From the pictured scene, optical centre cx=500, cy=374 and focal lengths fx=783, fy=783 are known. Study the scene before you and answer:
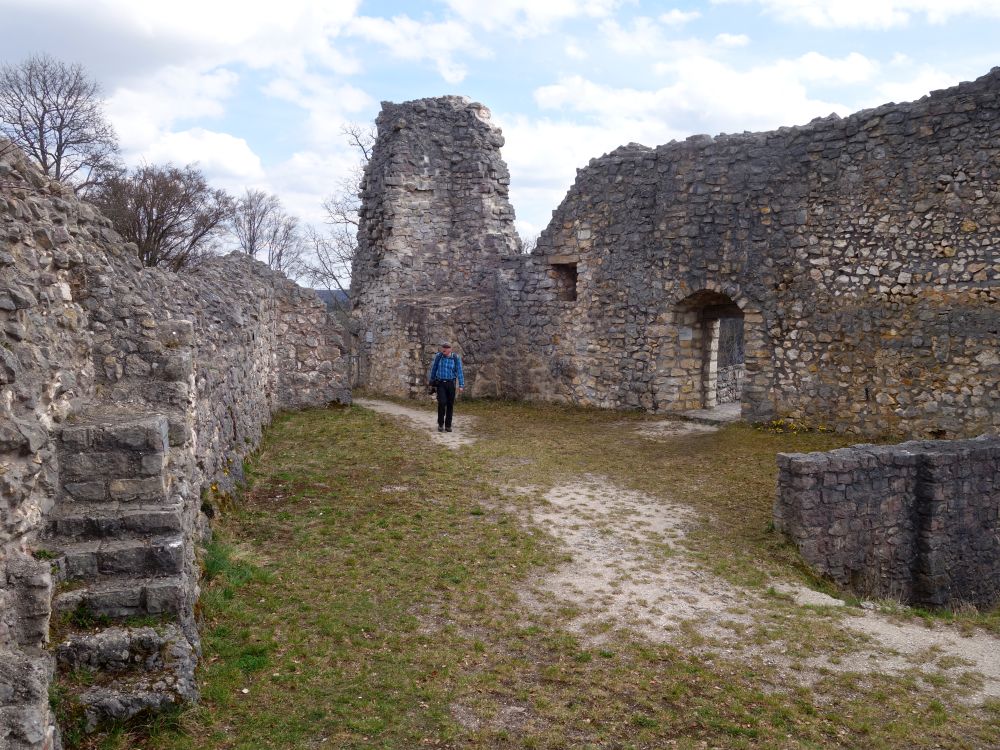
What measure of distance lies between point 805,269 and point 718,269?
145 cm

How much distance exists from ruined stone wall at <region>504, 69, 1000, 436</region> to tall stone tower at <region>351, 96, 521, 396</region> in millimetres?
1292

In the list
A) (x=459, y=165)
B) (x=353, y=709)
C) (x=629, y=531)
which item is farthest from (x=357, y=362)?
(x=353, y=709)

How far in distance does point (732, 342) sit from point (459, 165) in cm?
1933

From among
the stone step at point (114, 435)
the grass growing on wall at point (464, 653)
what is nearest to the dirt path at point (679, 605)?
the grass growing on wall at point (464, 653)

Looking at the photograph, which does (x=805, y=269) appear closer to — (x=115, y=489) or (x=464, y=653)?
(x=464, y=653)

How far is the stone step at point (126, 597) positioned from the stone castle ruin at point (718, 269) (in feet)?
34.3

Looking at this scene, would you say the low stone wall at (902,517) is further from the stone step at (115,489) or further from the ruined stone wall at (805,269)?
the stone step at (115,489)

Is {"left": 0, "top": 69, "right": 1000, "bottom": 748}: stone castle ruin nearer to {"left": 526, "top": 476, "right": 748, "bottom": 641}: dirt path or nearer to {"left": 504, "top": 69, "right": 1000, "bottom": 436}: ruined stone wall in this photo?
{"left": 504, "top": 69, "right": 1000, "bottom": 436}: ruined stone wall

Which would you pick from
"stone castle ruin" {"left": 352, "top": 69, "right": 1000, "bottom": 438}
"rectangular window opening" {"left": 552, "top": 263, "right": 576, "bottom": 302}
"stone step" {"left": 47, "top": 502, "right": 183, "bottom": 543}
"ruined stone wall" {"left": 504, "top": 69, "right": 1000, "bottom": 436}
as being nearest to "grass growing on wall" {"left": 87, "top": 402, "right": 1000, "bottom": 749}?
"stone step" {"left": 47, "top": 502, "right": 183, "bottom": 543}

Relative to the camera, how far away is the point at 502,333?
1623cm

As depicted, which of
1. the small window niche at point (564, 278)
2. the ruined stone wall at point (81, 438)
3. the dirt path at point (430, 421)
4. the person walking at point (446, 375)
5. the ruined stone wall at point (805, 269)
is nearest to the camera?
the ruined stone wall at point (81, 438)

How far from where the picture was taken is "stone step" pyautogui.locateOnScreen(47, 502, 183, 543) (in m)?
4.38

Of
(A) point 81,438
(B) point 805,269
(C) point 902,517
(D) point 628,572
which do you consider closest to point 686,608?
(D) point 628,572

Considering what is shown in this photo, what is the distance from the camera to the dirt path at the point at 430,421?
11617 mm
